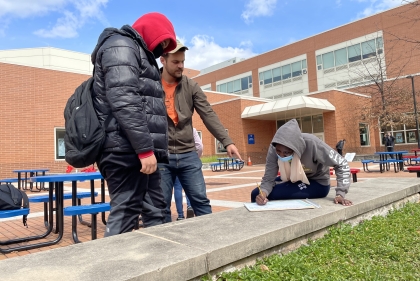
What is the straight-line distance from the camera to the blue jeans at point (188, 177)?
10.4ft

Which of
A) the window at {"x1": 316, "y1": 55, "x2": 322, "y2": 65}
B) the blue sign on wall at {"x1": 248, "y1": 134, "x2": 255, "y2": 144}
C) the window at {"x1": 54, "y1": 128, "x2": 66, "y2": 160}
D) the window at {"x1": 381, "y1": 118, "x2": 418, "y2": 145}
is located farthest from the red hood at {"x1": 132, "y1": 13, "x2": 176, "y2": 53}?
the window at {"x1": 316, "y1": 55, "x2": 322, "y2": 65}

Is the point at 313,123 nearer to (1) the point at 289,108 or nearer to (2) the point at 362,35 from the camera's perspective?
(1) the point at 289,108

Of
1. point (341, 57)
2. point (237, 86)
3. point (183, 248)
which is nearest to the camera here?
point (183, 248)

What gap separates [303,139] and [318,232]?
93 centimetres

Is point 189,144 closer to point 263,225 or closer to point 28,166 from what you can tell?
point 263,225

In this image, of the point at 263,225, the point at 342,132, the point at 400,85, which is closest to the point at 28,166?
the point at 263,225

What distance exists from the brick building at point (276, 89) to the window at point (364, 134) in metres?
0.08

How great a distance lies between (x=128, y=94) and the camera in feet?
6.72

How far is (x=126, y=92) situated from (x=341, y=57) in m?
34.6

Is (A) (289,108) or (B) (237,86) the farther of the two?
(B) (237,86)

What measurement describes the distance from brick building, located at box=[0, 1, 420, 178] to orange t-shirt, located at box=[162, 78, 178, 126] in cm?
791

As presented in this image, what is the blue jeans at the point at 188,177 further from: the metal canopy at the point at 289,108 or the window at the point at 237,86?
the window at the point at 237,86

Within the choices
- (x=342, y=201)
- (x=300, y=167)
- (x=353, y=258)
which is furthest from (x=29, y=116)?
(x=353, y=258)

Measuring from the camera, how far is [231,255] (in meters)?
1.97
